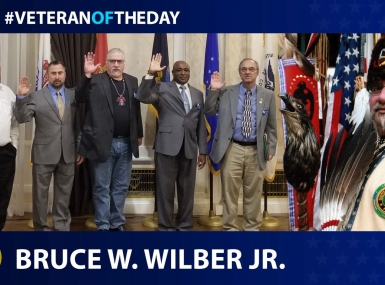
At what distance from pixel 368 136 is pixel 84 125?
2185mm

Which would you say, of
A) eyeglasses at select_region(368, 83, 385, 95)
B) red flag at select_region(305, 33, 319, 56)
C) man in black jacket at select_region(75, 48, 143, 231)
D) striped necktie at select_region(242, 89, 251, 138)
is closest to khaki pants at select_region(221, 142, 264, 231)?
striped necktie at select_region(242, 89, 251, 138)

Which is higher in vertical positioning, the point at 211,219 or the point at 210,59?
the point at 210,59

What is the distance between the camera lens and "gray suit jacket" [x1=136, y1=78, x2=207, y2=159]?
380cm

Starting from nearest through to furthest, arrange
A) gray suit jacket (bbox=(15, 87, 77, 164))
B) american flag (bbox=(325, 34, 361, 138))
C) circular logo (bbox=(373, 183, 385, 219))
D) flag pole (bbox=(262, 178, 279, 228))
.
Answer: circular logo (bbox=(373, 183, 385, 219))
gray suit jacket (bbox=(15, 87, 77, 164))
american flag (bbox=(325, 34, 361, 138))
flag pole (bbox=(262, 178, 279, 228))

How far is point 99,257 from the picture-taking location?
3.29m

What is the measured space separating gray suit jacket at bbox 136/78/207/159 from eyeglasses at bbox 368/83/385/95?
4.27 ft

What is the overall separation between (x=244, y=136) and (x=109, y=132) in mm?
1040

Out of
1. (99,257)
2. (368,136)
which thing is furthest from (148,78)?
(368,136)

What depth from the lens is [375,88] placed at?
375 centimetres

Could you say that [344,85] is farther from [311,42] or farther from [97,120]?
[97,120]

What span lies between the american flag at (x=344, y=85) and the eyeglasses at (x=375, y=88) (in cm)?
13

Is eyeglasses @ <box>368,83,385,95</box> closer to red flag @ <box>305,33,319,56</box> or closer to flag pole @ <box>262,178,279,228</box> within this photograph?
red flag @ <box>305,33,319,56</box>

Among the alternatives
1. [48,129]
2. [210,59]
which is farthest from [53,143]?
[210,59]

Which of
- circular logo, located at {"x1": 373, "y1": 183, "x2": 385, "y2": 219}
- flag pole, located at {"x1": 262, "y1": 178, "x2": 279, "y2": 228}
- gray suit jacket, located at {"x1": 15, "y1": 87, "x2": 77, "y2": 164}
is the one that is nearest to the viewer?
circular logo, located at {"x1": 373, "y1": 183, "x2": 385, "y2": 219}
